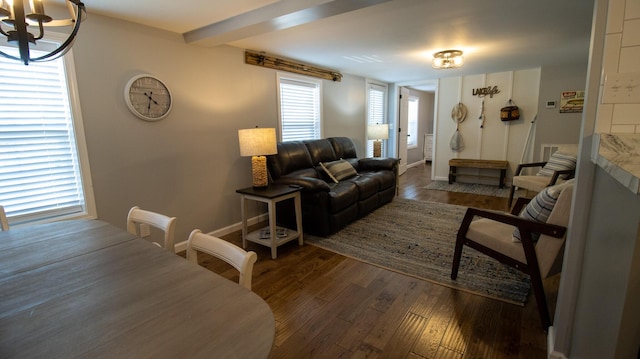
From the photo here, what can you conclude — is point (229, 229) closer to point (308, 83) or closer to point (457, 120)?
point (308, 83)

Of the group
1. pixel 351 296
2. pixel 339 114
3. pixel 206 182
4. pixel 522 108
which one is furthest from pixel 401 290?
pixel 522 108

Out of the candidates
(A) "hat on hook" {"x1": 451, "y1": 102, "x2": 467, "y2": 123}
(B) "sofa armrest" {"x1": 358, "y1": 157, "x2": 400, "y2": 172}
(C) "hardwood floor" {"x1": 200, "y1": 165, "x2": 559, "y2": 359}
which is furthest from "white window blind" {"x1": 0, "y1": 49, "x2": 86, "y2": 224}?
(A) "hat on hook" {"x1": 451, "y1": 102, "x2": 467, "y2": 123}

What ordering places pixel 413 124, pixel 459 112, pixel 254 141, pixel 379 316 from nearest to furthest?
1. pixel 379 316
2. pixel 254 141
3. pixel 459 112
4. pixel 413 124

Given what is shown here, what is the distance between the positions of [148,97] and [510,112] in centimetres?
555

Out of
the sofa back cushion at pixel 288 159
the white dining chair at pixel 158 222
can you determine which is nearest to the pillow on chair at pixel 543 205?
the white dining chair at pixel 158 222

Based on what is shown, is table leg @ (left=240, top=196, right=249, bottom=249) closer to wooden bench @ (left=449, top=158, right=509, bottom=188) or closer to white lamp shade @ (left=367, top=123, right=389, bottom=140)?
white lamp shade @ (left=367, top=123, right=389, bottom=140)

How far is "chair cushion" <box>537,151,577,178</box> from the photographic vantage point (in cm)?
372

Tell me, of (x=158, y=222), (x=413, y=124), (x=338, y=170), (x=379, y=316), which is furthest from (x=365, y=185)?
(x=413, y=124)

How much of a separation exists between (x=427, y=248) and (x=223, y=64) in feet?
9.37

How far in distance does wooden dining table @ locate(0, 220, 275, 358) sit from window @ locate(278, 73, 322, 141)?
3.07 meters

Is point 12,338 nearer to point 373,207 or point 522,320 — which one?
point 522,320

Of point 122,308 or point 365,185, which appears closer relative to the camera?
point 122,308

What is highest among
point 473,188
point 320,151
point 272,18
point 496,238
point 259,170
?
point 272,18

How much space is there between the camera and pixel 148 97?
8.68 feet
